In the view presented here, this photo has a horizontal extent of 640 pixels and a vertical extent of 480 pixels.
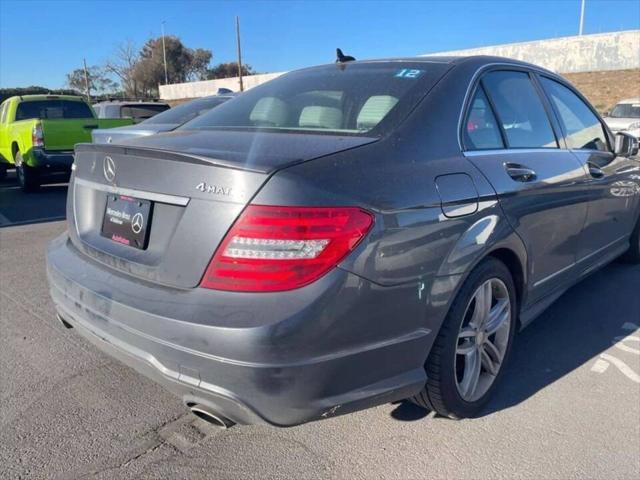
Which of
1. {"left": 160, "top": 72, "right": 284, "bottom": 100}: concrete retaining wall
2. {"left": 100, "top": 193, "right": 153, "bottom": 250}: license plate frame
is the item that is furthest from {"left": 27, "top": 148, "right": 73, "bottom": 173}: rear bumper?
{"left": 160, "top": 72, "right": 284, "bottom": 100}: concrete retaining wall

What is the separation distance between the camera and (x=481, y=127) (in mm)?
2711

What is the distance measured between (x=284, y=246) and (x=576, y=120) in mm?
2883

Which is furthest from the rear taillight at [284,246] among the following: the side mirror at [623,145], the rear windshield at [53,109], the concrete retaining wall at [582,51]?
the concrete retaining wall at [582,51]

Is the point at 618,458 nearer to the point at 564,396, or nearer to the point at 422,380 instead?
the point at 564,396

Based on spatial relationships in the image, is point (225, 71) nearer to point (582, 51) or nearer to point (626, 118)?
point (582, 51)

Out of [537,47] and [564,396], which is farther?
[537,47]

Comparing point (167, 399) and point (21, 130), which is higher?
point (21, 130)

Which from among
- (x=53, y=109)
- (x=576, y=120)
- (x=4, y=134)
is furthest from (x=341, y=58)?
(x=4, y=134)

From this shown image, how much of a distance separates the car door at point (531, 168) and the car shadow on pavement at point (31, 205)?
6402 millimetres

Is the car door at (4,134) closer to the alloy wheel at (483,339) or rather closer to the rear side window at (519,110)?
the rear side window at (519,110)

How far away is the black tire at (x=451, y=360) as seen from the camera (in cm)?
232

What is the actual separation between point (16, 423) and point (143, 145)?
1.46 m

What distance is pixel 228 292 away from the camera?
186 centimetres

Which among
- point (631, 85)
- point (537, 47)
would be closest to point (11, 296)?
point (631, 85)
